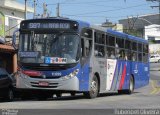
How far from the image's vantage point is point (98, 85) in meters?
21.5

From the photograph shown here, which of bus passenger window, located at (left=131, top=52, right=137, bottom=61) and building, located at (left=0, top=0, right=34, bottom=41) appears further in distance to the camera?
building, located at (left=0, top=0, right=34, bottom=41)

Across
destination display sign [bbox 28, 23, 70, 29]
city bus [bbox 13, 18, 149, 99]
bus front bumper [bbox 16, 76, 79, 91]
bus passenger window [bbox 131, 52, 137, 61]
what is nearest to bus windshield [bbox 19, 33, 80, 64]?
city bus [bbox 13, 18, 149, 99]

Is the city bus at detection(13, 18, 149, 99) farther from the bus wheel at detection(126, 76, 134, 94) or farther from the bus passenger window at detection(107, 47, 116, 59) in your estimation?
the bus wheel at detection(126, 76, 134, 94)

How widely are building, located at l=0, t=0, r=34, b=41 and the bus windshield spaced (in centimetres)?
2413

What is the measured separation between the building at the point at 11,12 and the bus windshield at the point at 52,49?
950 inches

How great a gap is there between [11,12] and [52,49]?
29.3 metres

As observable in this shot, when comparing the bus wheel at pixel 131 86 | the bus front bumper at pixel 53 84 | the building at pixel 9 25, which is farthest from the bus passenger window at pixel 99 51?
the building at pixel 9 25

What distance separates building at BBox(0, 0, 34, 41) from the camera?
4566cm

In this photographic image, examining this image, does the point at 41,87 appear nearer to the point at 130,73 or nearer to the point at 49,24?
the point at 49,24

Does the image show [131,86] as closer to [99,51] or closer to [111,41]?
[111,41]

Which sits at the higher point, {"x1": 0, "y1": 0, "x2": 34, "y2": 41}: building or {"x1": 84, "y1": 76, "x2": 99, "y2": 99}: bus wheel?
{"x1": 0, "y1": 0, "x2": 34, "y2": 41}: building

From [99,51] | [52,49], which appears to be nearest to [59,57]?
[52,49]

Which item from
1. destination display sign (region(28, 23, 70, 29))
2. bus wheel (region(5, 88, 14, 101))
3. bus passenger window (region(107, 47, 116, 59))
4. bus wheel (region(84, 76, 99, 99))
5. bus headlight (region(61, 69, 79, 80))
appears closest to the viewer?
bus headlight (region(61, 69, 79, 80))

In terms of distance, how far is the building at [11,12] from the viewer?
45656 mm
